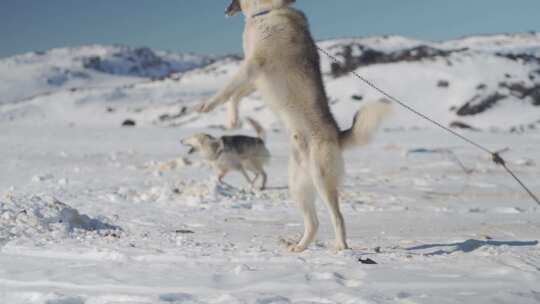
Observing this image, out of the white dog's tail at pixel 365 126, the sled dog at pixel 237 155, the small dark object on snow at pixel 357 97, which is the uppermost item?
the small dark object on snow at pixel 357 97

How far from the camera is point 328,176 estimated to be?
5.56 metres

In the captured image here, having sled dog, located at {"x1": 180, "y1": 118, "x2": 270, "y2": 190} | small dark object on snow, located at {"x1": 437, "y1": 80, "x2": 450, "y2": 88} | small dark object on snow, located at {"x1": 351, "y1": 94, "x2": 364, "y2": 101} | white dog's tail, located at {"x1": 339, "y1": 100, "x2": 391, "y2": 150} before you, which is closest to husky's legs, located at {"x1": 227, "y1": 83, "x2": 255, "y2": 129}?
white dog's tail, located at {"x1": 339, "y1": 100, "x2": 391, "y2": 150}

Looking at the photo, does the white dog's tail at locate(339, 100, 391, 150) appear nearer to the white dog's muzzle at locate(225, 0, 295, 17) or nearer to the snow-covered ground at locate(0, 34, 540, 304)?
the snow-covered ground at locate(0, 34, 540, 304)

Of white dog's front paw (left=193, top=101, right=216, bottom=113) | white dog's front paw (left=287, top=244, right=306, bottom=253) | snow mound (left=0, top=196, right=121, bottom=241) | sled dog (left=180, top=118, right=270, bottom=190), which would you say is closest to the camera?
white dog's front paw (left=287, top=244, right=306, bottom=253)

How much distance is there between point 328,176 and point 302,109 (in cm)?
A: 65

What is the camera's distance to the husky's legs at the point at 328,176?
5559 millimetres

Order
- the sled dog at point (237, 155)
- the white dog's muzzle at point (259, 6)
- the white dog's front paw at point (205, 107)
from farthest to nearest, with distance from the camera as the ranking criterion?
1. the sled dog at point (237, 155)
2. the white dog's muzzle at point (259, 6)
3. the white dog's front paw at point (205, 107)

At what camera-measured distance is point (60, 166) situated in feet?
50.9

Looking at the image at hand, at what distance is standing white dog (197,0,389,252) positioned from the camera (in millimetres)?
5605

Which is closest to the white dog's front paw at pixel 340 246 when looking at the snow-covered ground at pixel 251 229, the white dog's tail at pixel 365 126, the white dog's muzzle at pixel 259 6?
the snow-covered ground at pixel 251 229

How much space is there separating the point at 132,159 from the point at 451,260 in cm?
1380

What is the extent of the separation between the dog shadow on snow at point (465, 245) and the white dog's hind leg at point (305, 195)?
961 mm

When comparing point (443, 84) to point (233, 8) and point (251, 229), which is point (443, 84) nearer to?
point (251, 229)

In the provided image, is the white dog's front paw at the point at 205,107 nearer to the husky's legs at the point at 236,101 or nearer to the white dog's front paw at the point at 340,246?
the husky's legs at the point at 236,101
